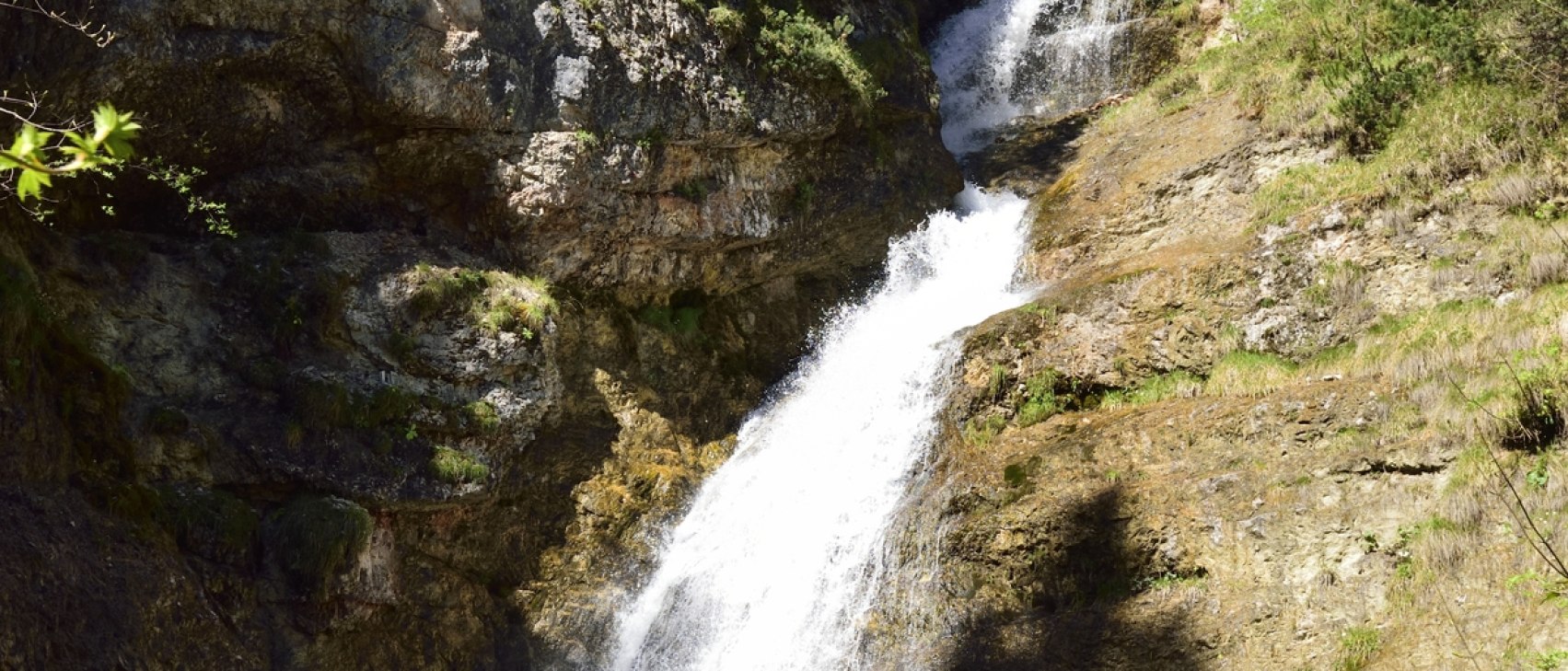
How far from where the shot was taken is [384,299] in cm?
1117

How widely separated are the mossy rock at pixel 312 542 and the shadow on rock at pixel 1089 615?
5068mm

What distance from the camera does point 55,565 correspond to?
700 cm

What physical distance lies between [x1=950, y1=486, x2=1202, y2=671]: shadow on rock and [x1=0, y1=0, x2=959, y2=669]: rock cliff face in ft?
14.7

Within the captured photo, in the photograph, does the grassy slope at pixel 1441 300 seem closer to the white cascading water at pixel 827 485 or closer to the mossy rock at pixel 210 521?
the white cascading water at pixel 827 485

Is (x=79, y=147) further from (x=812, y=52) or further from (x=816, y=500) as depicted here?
(x=812, y=52)

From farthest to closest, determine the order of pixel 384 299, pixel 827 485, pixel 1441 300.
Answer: pixel 827 485 < pixel 384 299 < pixel 1441 300

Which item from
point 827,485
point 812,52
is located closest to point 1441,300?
point 827,485

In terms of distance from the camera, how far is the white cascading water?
32.7 ft

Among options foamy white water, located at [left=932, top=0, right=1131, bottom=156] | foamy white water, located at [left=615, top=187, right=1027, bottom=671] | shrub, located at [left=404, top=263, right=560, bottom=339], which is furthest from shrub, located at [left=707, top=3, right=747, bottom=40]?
foamy white water, located at [left=932, top=0, right=1131, bottom=156]

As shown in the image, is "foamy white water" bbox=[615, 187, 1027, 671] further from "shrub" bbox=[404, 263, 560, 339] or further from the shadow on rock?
"shrub" bbox=[404, 263, 560, 339]

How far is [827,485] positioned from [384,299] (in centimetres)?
483

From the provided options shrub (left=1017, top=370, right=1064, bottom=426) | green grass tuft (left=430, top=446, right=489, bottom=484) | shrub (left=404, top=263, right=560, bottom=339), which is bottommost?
shrub (left=1017, top=370, right=1064, bottom=426)

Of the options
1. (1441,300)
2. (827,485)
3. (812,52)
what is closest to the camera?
(1441,300)

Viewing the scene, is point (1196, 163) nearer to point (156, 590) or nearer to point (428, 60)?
point (428, 60)
